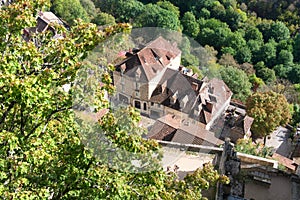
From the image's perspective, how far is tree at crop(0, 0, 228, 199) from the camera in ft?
15.9

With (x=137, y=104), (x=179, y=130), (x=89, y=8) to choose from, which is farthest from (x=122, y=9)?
(x=137, y=104)

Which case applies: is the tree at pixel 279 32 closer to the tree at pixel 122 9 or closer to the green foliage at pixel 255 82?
the green foliage at pixel 255 82

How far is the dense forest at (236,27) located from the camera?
27917 millimetres

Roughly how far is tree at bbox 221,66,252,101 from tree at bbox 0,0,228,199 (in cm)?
1903

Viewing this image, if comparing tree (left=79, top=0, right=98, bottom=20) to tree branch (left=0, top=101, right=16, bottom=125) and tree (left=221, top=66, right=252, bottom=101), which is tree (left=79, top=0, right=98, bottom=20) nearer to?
tree (left=221, top=66, right=252, bottom=101)

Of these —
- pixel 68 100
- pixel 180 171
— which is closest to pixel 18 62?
pixel 68 100

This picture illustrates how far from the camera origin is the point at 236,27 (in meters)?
34.3

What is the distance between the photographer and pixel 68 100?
207 inches

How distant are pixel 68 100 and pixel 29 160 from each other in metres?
0.89

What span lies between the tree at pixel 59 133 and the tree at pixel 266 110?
542 inches

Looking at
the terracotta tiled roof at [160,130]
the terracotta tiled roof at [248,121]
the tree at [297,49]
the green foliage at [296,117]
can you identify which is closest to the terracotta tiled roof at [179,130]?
the terracotta tiled roof at [160,130]

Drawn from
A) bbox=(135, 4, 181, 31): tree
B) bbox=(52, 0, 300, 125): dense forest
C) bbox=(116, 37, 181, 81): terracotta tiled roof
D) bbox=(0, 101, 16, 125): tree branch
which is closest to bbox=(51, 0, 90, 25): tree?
bbox=(52, 0, 300, 125): dense forest

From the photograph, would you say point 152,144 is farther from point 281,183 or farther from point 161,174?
point 281,183

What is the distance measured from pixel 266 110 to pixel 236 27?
16.8m
